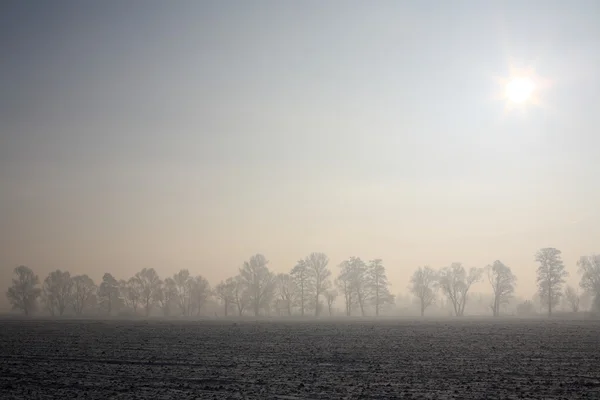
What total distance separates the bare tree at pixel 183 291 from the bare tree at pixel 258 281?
85.6ft

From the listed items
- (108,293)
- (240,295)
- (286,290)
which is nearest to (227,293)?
(240,295)

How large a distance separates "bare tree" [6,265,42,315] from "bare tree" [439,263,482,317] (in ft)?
401

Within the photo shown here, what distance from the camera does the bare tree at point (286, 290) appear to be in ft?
398

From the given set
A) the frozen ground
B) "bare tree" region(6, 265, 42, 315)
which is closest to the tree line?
"bare tree" region(6, 265, 42, 315)

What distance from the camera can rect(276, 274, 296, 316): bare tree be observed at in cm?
12131

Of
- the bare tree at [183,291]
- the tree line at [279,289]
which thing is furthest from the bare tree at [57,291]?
the bare tree at [183,291]

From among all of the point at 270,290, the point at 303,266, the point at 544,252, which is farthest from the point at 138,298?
the point at 544,252

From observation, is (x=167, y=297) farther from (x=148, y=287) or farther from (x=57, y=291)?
(x=57, y=291)

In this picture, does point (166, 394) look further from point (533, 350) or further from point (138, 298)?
point (138, 298)

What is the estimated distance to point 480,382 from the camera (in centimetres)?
2045

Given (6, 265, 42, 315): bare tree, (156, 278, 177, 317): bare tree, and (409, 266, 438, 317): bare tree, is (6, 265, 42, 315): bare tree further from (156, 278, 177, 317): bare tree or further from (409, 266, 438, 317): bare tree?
(409, 266, 438, 317): bare tree

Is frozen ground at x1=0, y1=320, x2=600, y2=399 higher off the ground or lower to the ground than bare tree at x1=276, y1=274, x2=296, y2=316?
higher

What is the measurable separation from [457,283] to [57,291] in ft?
406

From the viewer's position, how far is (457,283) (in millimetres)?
125125
